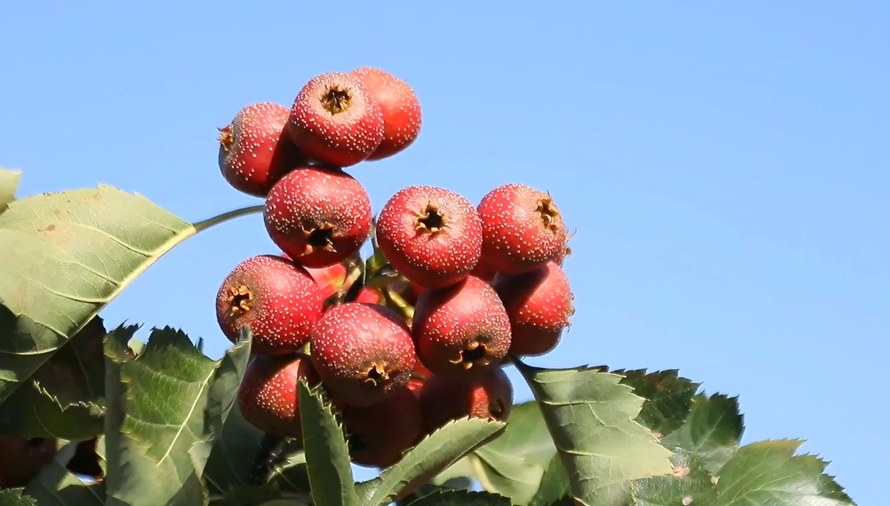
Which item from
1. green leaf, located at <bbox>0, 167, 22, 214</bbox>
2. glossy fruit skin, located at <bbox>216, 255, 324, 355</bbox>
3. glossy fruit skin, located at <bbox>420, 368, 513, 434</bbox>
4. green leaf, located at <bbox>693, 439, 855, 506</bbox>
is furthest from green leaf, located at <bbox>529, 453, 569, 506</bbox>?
green leaf, located at <bbox>0, 167, 22, 214</bbox>

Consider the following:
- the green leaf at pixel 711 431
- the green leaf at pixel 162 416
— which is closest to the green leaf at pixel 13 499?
the green leaf at pixel 162 416

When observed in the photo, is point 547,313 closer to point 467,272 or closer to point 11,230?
point 467,272

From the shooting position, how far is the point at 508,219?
6.82 ft

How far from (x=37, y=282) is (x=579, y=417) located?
3.56 feet

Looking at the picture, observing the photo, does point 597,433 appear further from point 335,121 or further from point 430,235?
point 335,121

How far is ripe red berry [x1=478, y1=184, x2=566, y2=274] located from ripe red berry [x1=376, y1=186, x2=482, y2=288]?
5cm

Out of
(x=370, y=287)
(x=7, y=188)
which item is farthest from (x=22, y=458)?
(x=370, y=287)

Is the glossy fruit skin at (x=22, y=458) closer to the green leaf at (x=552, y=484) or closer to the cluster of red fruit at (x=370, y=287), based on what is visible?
the cluster of red fruit at (x=370, y=287)

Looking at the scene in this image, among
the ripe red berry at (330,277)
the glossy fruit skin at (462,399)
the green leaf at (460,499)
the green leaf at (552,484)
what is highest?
the ripe red berry at (330,277)

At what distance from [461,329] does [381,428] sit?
0.27 meters

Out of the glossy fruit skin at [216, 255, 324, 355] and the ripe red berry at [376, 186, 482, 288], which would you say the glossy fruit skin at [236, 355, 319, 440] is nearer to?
the glossy fruit skin at [216, 255, 324, 355]

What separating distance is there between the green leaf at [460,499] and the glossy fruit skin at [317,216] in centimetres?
49

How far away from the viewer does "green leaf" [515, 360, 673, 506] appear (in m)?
2.08

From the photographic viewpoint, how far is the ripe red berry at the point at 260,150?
7.06ft
